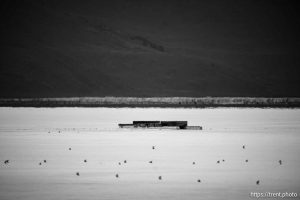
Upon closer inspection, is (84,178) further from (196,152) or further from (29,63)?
(29,63)

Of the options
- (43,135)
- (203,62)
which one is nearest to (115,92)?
(203,62)

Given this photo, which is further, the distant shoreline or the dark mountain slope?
the dark mountain slope

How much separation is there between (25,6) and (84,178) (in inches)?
7304

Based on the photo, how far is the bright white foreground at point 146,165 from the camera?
16.5 m

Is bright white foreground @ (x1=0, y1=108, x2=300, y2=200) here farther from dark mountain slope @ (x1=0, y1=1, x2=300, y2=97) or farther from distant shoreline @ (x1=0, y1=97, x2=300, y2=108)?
dark mountain slope @ (x1=0, y1=1, x2=300, y2=97)

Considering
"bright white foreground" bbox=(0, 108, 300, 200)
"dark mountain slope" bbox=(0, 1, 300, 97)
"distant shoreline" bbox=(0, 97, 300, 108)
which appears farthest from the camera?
"dark mountain slope" bbox=(0, 1, 300, 97)

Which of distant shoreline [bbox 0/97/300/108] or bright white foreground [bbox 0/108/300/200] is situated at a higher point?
distant shoreline [bbox 0/97/300/108]

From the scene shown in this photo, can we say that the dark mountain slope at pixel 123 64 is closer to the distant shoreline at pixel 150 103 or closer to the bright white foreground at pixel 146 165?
the distant shoreline at pixel 150 103

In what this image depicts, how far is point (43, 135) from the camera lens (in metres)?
32.9

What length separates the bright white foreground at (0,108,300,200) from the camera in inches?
648

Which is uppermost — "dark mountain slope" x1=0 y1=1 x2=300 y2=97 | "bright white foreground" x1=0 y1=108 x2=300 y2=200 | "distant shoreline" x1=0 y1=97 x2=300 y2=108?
"dark mountain slope" x1=0 y1=1 x2=300 y2=97

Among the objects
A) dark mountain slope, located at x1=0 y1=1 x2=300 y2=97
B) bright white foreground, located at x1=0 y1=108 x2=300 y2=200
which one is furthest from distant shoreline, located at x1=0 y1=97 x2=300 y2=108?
bright white foreground, located at x1=0 y1=108 x2=300 y2=200

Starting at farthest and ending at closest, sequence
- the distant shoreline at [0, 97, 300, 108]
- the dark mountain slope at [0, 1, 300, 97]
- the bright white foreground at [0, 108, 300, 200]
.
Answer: the dark mountain slope at [0, 1, 300, 97]
the distant shoreline at [0, 97, 300, 108]
the bright white foreground at [0, 108, 300, 200]

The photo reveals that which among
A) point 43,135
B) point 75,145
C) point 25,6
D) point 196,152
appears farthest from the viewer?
point 25,6
